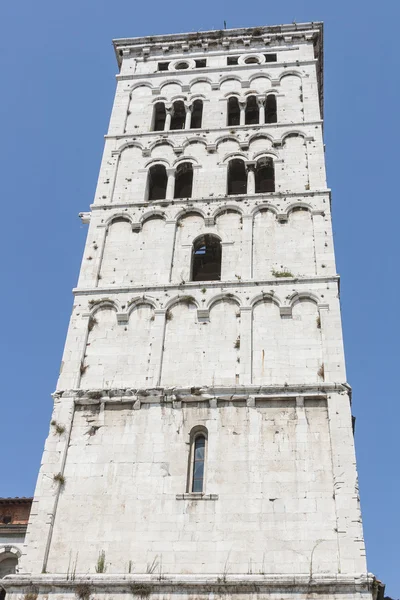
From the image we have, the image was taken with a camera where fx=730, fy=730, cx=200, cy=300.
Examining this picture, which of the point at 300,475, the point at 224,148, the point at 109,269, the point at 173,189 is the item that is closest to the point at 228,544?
the point at 300,475

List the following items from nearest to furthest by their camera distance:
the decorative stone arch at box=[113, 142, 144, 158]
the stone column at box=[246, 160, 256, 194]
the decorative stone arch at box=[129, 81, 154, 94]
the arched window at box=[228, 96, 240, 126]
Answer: the stone column at box=[246, 160, 256, 194], the decorative stone arch at box=[113, 142, 144, 158], the arched window at box=[228, 96, 240, 126], the decorative stone arch at box=[129, 81, 154, 94]

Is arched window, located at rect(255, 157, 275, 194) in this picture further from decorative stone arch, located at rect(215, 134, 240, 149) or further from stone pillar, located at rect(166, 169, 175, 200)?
stone pillar, located at rect(166, 169, 175, 200)

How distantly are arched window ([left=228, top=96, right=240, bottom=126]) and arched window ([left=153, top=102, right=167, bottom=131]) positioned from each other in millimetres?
2369

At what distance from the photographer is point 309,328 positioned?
1769 centimetres

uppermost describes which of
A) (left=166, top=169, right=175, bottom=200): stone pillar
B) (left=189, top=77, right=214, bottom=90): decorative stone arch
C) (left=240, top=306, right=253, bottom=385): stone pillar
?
(left=189, top=77, right=214, bottom=90): decorative stone arch

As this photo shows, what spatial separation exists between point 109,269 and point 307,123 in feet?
28.7

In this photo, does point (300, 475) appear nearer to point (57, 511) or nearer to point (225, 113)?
point (57, 511)

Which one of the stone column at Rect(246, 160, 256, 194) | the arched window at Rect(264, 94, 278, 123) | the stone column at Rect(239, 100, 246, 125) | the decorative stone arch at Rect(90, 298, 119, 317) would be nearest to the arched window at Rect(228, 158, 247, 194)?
the stone column at Rect(246, 160, 256, 194)

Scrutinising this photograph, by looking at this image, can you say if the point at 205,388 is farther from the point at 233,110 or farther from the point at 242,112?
the point at 233,110

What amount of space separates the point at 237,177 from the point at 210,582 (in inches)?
542

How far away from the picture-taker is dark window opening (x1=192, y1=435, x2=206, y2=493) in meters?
15.2

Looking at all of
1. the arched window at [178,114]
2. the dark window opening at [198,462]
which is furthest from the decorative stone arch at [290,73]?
the dark window opening at [198,462]

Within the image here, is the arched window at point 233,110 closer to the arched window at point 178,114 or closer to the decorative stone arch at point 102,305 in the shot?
the arched window at point 178,114

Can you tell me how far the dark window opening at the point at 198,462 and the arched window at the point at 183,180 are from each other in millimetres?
9433
